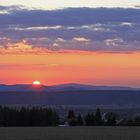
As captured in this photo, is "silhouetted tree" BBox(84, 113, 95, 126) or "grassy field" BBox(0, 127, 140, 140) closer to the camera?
"grassy field" BBox(0, 127, 140, 140)

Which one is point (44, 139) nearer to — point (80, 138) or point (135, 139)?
point (80, 138)

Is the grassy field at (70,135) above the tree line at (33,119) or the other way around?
the other way around

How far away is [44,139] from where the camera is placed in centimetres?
4628

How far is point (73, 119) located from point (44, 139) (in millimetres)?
55598

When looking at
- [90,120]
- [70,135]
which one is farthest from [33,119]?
[70,135]

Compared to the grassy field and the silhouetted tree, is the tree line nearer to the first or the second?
the silhouetted tree

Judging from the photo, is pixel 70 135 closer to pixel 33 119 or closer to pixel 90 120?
pixel 33 119

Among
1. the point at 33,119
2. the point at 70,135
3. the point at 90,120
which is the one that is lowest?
the point at 70,135

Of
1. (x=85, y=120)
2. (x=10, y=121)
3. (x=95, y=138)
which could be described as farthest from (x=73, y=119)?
(x=95, y=138)

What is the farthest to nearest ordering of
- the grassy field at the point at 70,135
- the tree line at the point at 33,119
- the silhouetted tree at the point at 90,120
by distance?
the silhouetted tree at the point at 90,120
the tree line at the point at 33,119
the grassy field at the point at 70,135

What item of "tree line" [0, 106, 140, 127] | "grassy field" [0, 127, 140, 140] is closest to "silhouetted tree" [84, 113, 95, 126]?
"tree line" [0, 106, 140, 127]

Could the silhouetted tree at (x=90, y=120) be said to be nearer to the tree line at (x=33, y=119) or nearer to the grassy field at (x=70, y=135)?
the tree line at (x=33, y=119)

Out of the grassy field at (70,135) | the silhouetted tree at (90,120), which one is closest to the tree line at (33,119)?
the silhouetted tree at (90,120)

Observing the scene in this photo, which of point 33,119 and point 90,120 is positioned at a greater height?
point 33,119
